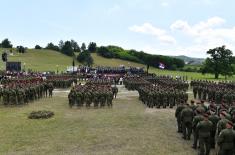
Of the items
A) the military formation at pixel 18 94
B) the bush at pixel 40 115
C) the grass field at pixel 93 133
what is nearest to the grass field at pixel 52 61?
the military formation at pixel 18 94

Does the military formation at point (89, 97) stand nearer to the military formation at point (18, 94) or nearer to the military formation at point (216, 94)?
the military formation at point (18, 94)

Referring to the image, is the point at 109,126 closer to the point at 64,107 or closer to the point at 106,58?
the point at 64,107

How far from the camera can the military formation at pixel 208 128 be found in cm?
1177

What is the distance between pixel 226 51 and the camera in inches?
3095

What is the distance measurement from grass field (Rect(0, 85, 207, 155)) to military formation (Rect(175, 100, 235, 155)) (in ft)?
2.09

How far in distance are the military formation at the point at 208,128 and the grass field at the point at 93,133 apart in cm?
64

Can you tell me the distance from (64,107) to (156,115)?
22.0 feet

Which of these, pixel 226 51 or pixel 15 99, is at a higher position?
pixel 226 51

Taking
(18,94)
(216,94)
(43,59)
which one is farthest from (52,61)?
(216,94)

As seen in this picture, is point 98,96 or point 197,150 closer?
point 197,150

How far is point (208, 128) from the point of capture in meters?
13.4

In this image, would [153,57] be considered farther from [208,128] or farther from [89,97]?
[208,128]

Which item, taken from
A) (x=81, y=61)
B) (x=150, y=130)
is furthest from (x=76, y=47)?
(x=150, y=130)

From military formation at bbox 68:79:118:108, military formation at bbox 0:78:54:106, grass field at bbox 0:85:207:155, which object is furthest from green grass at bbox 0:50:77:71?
grass field at bbox 0:85:207:155
